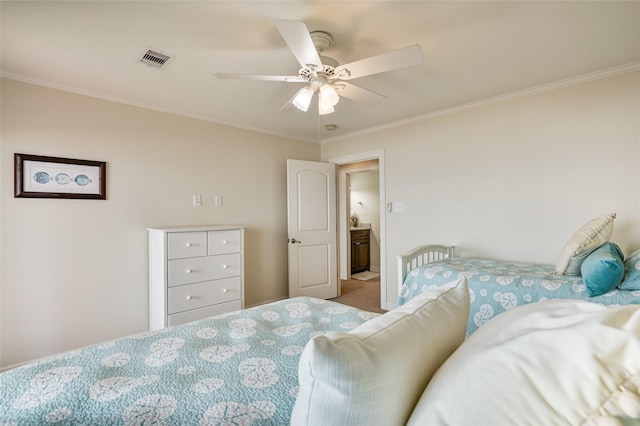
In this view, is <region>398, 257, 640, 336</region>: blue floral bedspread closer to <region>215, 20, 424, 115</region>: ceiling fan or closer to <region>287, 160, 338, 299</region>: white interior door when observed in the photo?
<region>215, 20, 424, 115</region>: ceiling fan

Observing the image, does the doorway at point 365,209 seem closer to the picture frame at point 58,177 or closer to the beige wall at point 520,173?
the beige wall at point 520,173

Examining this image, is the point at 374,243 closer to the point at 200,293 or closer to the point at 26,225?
the point at 200,293

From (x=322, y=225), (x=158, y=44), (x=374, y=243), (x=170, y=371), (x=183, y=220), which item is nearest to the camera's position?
(x=170, y=371)

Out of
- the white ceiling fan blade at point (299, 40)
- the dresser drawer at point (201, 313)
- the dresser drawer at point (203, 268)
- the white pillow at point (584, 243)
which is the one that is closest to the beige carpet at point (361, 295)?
the dresser drawer at point (201, 313)

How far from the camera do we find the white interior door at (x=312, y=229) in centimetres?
393

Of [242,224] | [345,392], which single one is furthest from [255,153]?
[345,392]

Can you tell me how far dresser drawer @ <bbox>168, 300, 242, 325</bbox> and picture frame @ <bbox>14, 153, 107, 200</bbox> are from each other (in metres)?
1.28

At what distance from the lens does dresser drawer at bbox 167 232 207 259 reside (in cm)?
266

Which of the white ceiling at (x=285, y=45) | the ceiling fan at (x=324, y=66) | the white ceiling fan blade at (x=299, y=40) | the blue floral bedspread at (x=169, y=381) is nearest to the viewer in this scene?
the blue floral bedspread at (x=169, y=381)

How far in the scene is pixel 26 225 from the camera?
92.9 inches

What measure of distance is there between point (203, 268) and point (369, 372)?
2593 mm

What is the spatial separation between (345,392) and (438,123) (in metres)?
3.32

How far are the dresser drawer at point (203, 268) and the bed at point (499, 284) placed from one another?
66.4 inches

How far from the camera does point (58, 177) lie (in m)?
2.48
